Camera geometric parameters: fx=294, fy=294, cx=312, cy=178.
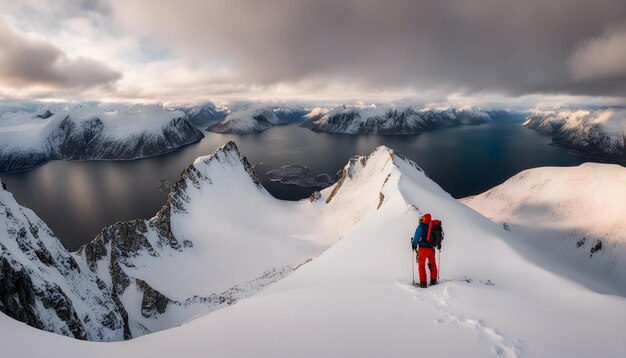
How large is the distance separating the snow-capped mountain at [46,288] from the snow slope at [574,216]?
7752 cm

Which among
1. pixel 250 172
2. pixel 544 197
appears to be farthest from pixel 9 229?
pixel 544 197

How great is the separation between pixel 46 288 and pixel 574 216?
130591 millimetres

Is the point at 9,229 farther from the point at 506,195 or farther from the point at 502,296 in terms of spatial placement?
the point at 506,195

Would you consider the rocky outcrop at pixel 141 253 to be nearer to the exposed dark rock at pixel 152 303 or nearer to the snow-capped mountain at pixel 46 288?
the exposed dark rock at pixel 152 303

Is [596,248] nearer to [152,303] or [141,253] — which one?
[152,303]

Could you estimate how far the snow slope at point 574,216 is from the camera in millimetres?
76938

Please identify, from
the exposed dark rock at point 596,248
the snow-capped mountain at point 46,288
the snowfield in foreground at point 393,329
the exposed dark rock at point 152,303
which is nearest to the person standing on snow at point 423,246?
the snowfield in foreground at point 393,329

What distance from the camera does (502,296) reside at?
14.9m

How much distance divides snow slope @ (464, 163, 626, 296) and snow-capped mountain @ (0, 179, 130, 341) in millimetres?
77518

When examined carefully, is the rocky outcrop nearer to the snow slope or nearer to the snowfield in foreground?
the snowfield in foreground

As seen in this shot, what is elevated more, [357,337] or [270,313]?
[357,337]

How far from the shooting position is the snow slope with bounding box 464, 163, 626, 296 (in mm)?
76938

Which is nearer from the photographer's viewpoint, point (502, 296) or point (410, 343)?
point (410, 343)

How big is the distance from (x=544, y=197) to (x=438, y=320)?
431 ft
